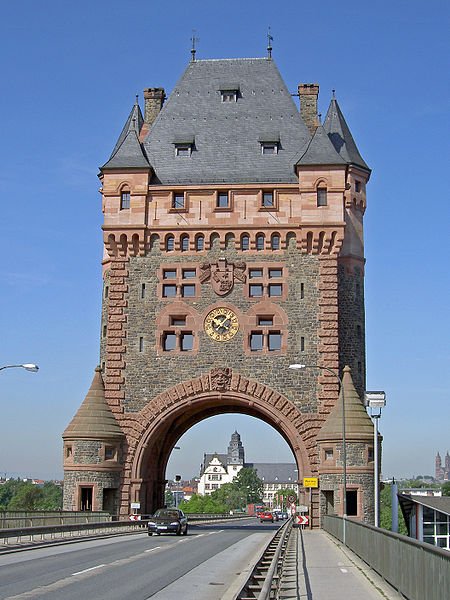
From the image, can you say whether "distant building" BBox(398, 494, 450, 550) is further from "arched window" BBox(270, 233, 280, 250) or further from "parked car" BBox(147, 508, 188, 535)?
"parked car" BBox(147, 508, 188, 535)

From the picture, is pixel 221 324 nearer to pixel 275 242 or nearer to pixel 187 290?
pixel 187 290

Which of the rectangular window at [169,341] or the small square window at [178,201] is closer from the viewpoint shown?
the rectangular window at [169,341]

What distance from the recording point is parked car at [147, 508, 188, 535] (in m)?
45.1

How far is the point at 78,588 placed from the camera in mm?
19109

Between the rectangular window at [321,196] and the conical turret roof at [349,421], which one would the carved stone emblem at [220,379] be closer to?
the conical turret roof at [349,421]

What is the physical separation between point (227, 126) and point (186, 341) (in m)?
16.1

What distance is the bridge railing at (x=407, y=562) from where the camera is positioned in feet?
44.2

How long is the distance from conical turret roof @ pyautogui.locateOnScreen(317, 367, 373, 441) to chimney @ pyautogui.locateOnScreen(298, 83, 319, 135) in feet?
64.3

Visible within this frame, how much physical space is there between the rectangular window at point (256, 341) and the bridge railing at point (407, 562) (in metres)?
28.8

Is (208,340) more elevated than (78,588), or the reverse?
(208,340)

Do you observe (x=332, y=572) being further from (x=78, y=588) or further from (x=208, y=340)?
(x=208, y=340)

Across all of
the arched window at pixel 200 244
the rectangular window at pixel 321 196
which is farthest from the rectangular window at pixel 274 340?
the rectangular window at pixel 321 196

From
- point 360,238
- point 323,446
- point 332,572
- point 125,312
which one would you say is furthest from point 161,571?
point 360,238

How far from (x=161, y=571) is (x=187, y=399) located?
32366 millimetres
